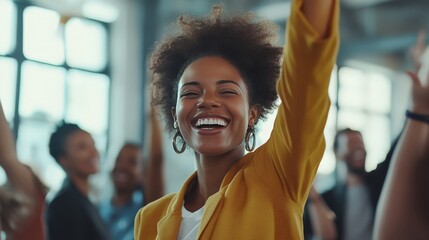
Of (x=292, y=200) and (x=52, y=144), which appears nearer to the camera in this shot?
(x=292, y=200)

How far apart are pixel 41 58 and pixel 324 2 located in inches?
293

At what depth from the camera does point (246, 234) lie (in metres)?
1.56

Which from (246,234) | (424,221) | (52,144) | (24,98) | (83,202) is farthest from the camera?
(24,98)

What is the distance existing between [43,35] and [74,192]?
5.58 metres

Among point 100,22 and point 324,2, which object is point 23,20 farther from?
point 324,2

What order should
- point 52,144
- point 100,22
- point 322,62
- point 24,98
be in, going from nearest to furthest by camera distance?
point 322,62, point 52,144, point 24,98, point 100,22

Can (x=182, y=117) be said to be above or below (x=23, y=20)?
below

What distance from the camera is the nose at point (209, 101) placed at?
171cm

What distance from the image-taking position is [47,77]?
8.66 m

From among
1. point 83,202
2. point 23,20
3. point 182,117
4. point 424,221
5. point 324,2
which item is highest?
point 23,20

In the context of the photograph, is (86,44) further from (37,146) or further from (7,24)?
(37,146)

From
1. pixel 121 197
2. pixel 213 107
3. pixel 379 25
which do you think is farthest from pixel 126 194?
pixel 379 25

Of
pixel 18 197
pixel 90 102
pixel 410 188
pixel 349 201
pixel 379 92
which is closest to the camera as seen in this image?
pixel 410 188

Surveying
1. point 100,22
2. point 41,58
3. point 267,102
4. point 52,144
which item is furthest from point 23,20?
point 267,102
